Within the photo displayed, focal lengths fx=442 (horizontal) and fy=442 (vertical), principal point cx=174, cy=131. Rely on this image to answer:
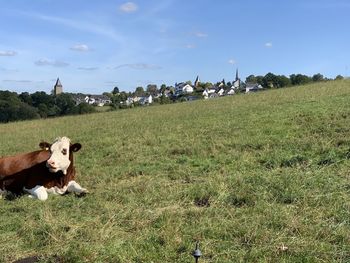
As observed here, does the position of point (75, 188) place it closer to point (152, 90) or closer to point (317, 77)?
point (317, 77)

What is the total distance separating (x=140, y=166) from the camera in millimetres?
9531

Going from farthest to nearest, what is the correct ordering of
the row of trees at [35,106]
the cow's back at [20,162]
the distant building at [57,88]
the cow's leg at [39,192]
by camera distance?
the distant building at [57,88]
the row of trees at [35,106]
the cow's back at [20,162]
the cow's leg at [39,192]

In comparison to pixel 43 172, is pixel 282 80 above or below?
above

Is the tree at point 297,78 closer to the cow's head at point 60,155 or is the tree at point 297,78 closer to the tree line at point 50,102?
the tree line at point 50,102

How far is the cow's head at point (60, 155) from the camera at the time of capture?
26.0 ft

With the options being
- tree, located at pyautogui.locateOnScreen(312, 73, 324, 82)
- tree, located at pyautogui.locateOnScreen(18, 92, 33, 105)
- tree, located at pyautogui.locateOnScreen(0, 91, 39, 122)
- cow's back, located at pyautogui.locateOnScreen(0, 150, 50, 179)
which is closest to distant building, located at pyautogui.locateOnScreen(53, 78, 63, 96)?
tree, located at pyautogui.locateOnScreen(18, 92, 33, 105)

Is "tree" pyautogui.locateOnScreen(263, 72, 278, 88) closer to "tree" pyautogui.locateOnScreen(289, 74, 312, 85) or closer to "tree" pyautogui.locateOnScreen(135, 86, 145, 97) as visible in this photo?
"tree" pyautogui.locateOnScreen(289, 74, 312, 85)

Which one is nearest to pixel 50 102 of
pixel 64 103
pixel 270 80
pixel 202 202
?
pixel 64 103

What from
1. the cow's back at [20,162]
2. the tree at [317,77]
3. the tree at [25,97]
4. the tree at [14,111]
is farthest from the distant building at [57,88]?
the cow's back at [20,162]

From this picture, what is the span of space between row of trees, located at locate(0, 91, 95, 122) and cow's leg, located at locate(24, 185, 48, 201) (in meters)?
30.4

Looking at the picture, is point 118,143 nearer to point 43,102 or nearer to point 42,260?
point 42,260

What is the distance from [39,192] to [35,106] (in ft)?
144

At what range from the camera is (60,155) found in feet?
26.7

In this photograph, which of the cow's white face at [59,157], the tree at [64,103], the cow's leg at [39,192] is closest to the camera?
the cow's leg at [39,192]
